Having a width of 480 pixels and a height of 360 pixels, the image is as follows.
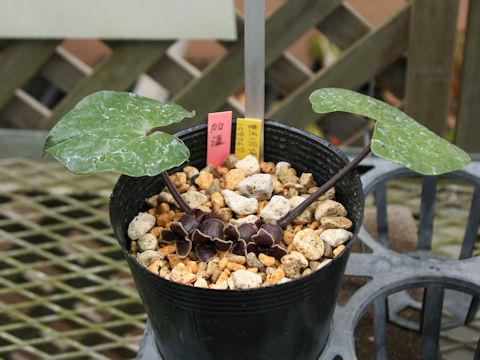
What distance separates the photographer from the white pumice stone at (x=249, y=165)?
2.72 feet

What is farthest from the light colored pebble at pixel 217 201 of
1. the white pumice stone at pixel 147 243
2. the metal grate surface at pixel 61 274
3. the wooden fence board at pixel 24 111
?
the wooden fence board at pixel 24 111

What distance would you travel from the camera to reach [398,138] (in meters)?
0.65

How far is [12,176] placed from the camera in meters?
1.78

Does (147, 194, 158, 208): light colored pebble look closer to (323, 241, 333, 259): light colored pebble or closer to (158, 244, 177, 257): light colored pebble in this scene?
(158, 244, 177, 257): light colored pebble

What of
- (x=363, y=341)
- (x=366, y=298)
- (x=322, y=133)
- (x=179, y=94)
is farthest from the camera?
(x=322, y=133)

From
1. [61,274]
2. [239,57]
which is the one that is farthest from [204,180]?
[239,57]

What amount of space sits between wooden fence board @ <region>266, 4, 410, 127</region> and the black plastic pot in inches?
35.0

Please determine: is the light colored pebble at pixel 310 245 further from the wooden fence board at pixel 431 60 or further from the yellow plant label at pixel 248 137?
the wooden fence board at pixel 431 60

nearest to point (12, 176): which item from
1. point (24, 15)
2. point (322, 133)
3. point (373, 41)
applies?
point (24, 15)

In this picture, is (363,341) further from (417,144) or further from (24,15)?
(24,15)


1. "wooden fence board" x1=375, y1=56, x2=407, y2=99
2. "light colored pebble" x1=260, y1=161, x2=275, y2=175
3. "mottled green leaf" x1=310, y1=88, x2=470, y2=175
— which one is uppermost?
"mottled green leaf" x1=310, y1=88, x2=470, y2=175

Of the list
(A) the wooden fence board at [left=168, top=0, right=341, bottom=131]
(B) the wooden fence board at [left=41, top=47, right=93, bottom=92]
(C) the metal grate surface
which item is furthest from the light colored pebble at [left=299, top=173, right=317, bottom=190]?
(B) the wooden fence board at [left=41, top=47, right=93, bottom=92]

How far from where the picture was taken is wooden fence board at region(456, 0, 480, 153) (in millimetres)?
1470

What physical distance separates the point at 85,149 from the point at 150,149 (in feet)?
0.27
